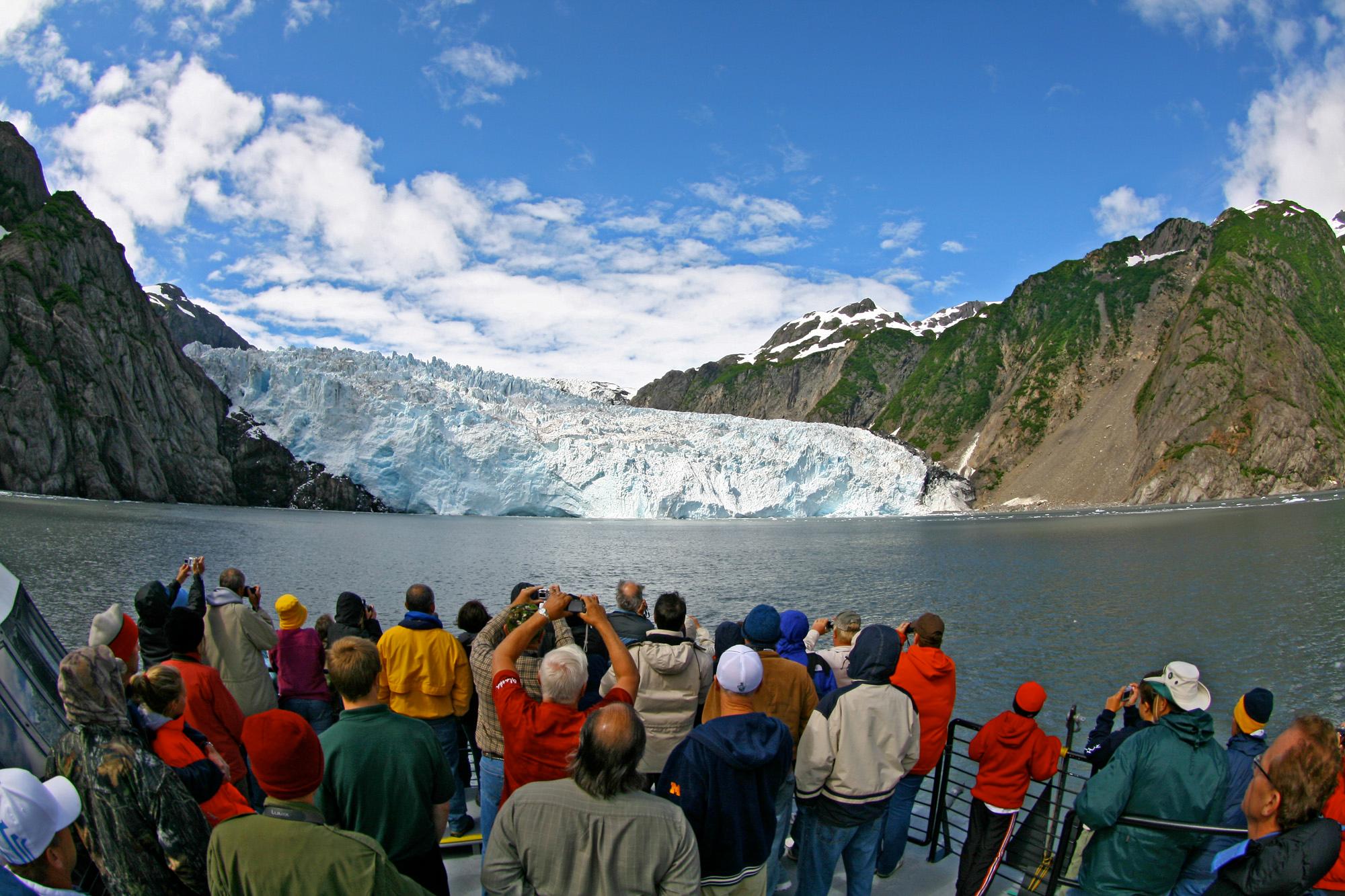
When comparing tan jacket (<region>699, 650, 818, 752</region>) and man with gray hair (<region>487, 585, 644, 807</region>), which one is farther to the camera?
tan jacket (<region>699, 650, 818, 752</region>)

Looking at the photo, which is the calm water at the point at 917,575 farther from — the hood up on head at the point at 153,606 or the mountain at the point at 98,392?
the mountain at the point at 98,392

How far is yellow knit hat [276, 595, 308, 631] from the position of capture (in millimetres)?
5477

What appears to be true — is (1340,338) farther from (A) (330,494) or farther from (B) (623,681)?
(B) (623,681)

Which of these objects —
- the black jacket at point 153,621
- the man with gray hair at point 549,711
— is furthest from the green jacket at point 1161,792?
the black jacket at point 153,621

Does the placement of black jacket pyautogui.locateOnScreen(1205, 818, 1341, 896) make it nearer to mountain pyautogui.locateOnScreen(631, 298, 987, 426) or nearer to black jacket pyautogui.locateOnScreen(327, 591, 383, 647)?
black jacket pyautogui.locateOnScreen(327, 591, 383, 647)

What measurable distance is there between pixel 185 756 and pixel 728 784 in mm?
2019

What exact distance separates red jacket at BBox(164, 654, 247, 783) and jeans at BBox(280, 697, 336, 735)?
4.07 feet

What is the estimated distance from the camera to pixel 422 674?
4.74m

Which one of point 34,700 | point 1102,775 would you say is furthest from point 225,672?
point 1102,775

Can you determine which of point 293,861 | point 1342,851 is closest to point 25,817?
Result: point 293,861

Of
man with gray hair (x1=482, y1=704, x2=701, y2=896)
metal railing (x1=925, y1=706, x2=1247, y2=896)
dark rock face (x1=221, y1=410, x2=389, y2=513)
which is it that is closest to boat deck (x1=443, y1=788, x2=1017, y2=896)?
metal railing (x1=925, y1=706, x2=1247, y2=896)

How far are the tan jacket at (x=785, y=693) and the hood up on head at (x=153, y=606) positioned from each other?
132 inches

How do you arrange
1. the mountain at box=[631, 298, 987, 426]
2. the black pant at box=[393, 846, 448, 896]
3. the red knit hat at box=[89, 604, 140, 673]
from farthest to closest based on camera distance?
the mountain at box=[631, 298, 987, 426] < the red knit hat at box=[89, 604, 140, 673] < the black pant at box=[393, 846, 448, 896]

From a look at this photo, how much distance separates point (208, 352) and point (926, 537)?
55366 millimetres
